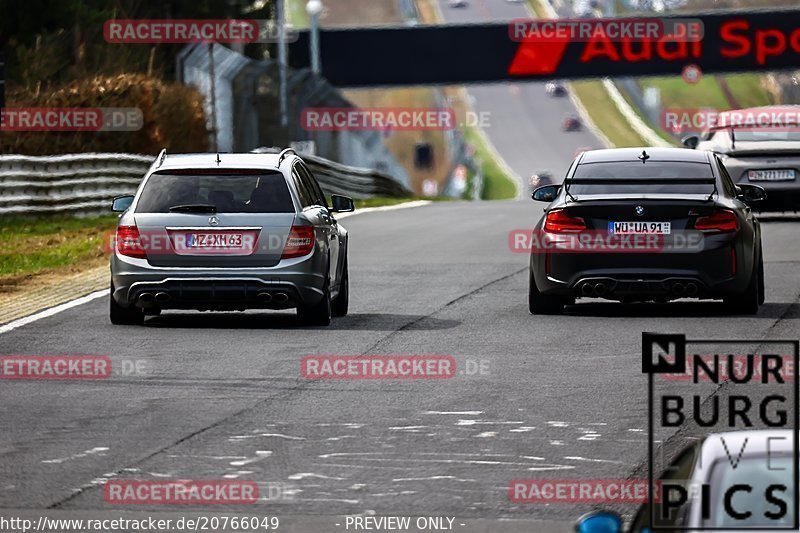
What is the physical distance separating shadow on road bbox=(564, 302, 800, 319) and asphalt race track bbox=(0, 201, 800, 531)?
0.03 metres

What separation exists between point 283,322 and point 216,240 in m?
1.40

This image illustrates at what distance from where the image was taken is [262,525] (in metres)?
8.00

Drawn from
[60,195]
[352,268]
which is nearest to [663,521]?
[352,268]

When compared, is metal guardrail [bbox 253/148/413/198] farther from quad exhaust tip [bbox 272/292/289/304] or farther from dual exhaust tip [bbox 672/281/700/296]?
quad exhaust tip [bbox 272/292/289/304]

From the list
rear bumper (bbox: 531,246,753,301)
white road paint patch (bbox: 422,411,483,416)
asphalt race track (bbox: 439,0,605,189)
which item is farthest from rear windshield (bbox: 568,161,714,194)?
asphalt race track (bbox: 439,0,605,189)

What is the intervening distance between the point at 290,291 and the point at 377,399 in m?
3.67

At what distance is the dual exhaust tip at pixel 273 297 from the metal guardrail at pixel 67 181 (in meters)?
14.7

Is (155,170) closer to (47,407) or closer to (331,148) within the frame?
(47,407)

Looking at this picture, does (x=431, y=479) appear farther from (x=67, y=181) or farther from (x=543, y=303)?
(x=67, y=181)

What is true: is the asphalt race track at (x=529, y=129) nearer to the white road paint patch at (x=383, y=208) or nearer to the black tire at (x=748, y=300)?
the white road paint patch at (x=383, y=208)

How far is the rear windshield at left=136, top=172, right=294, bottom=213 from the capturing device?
15633 mm
